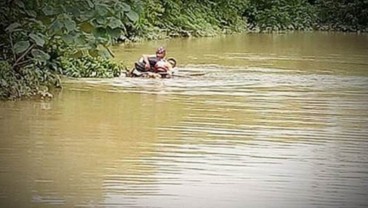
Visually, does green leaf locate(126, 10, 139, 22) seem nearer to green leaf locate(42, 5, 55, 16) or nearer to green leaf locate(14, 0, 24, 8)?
green leaf locate(42, 5, 55, 16)

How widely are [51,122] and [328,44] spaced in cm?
1396

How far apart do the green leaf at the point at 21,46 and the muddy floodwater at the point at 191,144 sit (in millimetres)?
630

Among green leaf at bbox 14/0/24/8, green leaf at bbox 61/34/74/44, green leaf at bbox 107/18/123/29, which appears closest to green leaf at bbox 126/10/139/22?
green leaf at bbox 107/18/123/29

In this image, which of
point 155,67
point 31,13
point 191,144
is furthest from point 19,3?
point 191,144

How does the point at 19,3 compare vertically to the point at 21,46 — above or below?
above

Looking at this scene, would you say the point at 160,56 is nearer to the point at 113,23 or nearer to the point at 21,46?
the point at 113,23

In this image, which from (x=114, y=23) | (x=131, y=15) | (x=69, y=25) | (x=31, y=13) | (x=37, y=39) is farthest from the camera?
(x=131, y=15)

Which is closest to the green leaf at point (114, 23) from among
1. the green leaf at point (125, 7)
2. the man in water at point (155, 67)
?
the green leaf at point (125, 7)

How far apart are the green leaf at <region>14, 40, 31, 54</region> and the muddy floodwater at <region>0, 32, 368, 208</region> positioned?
63 cm

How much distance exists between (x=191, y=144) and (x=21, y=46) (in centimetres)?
318

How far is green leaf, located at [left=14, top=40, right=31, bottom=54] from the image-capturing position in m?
9.23

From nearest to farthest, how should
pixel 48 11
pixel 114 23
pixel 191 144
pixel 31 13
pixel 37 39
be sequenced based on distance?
pixel 191 144 < pixel 37 39 < pixel 48 11 < pixel 31 13 < pixel 114 23

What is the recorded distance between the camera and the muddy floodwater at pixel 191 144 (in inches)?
212

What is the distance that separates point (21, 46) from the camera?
9.25m
